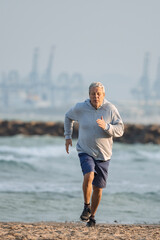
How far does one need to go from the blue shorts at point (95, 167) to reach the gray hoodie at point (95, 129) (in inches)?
1.4

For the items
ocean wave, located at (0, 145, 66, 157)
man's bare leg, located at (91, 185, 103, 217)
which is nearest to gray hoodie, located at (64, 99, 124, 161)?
man's bare leg, located at (91, 185, 103, 217)

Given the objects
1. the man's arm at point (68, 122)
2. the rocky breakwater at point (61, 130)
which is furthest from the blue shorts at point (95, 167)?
the rocky breakwater at point (61, 130)

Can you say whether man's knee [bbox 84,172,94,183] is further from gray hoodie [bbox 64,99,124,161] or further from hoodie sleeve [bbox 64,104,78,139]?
hoodie sleeve [bbox 64,104,78,139]

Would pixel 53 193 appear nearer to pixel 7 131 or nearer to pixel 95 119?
pixel 95 119

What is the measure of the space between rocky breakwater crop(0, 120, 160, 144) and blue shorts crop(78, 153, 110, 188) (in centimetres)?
2126

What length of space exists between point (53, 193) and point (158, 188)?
1.73 meters

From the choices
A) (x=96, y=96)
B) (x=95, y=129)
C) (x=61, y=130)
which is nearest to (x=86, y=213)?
(x=95, y=129)

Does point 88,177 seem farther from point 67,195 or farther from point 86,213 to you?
point 67,195

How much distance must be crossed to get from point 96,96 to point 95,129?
0.78ft

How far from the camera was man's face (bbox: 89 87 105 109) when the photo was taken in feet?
14.4

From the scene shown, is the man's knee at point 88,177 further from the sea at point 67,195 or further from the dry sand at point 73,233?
the sea at point 67,195

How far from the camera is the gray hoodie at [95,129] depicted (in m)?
4.41

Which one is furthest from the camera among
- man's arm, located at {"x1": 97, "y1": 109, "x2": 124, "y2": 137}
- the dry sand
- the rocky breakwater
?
the rocky breakwater

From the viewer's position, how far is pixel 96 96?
4.39 m
